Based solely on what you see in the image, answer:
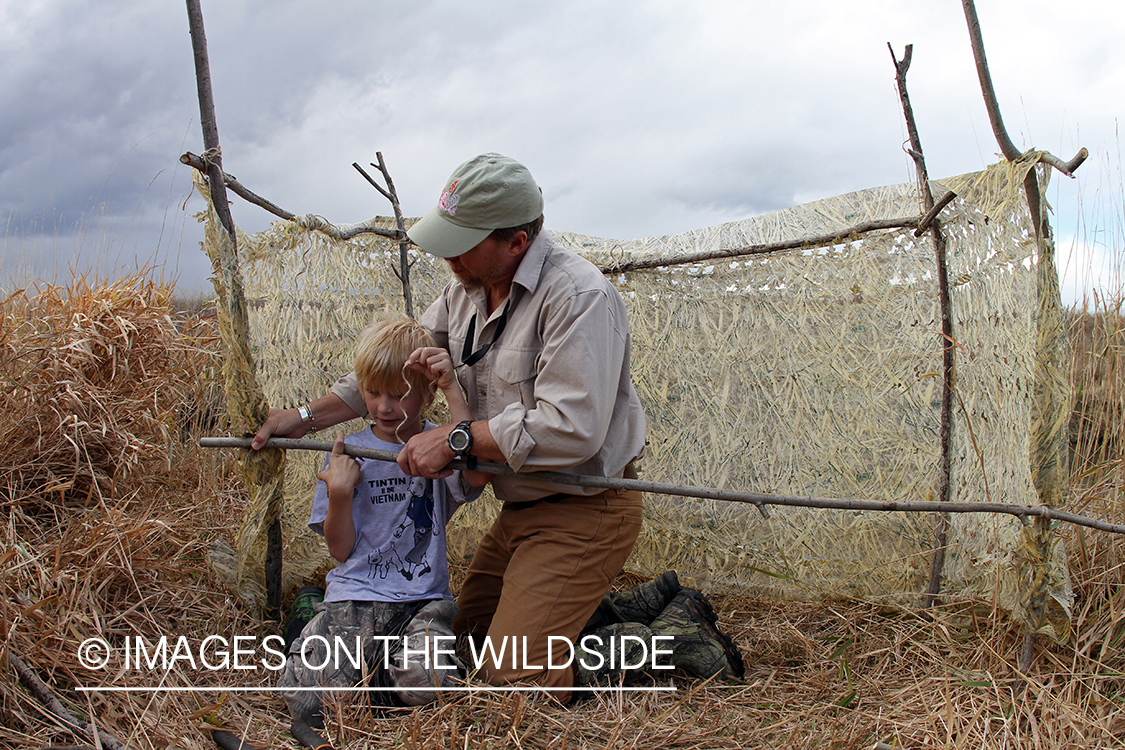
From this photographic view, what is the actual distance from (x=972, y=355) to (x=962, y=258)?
0.38 meters

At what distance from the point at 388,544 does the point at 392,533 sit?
0.12ft

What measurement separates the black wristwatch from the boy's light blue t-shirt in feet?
1.06

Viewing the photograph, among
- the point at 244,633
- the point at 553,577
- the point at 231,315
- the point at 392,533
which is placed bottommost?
the point at 244,633

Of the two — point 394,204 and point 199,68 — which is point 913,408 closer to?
point 394,204

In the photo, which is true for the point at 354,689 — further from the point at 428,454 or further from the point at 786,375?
the point at 786,375

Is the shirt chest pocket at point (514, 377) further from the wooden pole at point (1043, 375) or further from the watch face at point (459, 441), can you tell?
the wooden pole at point (1043, 375)

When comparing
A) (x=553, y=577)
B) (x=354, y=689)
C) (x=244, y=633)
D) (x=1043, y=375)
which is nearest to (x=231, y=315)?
(x=244, y=633)

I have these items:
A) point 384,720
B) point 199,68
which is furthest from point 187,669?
point 199,68

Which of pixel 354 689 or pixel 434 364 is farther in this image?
pixel 434 364

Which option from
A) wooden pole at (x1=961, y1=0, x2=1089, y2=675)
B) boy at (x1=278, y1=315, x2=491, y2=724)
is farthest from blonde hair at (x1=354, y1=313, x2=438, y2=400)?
wooden pole at (x1=961, y1=0, x2=1089, y2=675)

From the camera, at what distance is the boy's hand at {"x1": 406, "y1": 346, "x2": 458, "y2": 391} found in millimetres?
2129

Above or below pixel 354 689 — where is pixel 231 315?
above

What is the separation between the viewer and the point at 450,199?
2.12 meters

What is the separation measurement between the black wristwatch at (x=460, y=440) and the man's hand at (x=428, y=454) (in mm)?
19
